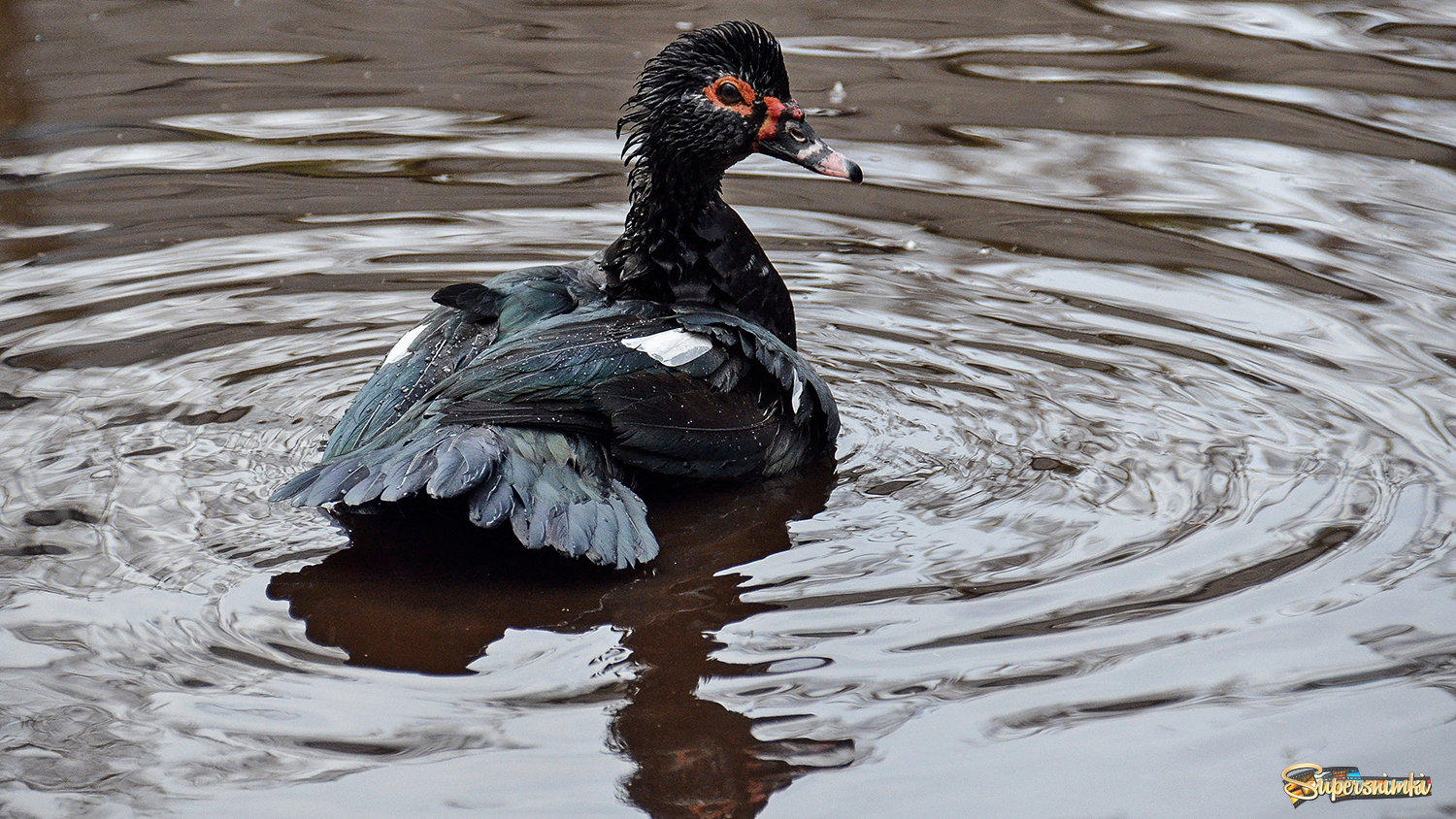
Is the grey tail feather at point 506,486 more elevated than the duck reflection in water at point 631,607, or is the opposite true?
the grey tail feather at point 506,486

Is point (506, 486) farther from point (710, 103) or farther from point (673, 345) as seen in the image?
point (710, 103)

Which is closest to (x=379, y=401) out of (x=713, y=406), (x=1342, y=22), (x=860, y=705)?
(x=713, y=406)

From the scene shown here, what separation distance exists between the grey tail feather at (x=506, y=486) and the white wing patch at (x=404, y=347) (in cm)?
61

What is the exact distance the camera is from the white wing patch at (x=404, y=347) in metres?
4.77

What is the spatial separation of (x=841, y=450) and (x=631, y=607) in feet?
4.23

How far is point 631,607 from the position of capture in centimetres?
405

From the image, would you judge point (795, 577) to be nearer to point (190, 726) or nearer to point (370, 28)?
point (190, 726)

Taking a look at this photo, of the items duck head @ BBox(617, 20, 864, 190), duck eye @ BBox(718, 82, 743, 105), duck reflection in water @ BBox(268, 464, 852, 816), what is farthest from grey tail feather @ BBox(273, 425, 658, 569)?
duck eye @ BBox(718, 82, 743, 105)

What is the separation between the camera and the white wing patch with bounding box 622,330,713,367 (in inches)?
181

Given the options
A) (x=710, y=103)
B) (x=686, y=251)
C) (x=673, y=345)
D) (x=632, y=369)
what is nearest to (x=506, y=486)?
(x=632, y=369)

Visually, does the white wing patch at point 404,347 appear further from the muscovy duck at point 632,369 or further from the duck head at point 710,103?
the duck head at point 710,103

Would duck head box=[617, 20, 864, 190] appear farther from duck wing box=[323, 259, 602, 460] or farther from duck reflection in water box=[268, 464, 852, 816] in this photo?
duck reflection in water box=[268, 464, 852, 816]

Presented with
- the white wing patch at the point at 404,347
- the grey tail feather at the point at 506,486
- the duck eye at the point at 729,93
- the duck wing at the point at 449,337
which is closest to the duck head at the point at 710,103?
the duck eye at the point at 729,93

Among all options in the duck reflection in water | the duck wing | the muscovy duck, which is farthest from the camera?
the duck wing
